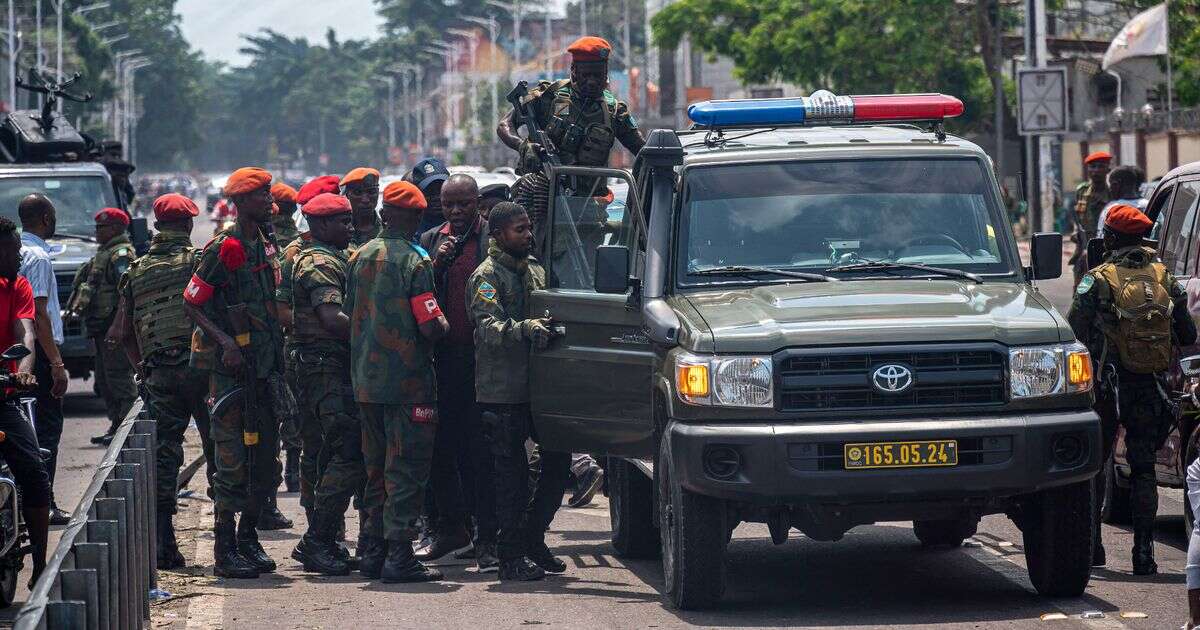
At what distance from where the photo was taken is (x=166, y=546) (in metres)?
9.52

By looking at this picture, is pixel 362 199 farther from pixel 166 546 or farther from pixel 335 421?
pixel 166 546

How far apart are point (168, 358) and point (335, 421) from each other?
99 centimetres

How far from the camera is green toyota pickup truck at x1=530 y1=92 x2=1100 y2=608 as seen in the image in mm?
7566

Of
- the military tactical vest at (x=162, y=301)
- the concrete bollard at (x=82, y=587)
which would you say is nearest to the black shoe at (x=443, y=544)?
the military tactical vest at (x=162, y=301)

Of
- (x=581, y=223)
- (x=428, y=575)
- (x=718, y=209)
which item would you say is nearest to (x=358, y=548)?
(x=428, y=575)

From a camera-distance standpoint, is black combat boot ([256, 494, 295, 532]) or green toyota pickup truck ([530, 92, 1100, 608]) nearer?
green toyota pickup truck ([530, 92, 1100, 608])

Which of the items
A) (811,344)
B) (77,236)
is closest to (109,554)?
(811,344)

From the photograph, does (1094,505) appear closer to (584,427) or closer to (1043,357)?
(1043,357)

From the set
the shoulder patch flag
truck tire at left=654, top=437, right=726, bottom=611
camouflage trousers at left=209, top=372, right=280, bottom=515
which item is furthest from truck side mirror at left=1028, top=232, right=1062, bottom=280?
camouflage trousers at left=209, top=372, right=280, bottom=515

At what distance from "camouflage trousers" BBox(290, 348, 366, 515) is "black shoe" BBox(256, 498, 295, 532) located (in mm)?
1747

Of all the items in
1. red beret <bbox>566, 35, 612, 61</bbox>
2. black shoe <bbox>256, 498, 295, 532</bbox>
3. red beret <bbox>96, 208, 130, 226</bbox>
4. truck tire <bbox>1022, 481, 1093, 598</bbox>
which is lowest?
black shoe <bbox>256, 498, 295, 532</bbox>

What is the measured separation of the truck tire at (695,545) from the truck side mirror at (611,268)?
0.78m

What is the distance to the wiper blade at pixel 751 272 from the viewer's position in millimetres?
8352

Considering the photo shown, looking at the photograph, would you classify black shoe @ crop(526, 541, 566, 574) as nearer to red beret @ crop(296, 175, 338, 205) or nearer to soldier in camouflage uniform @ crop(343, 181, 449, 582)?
soldier in camouflage uniform @ crop(343, 181, 449, 582)
